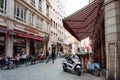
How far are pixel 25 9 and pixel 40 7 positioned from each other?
24.2 ft

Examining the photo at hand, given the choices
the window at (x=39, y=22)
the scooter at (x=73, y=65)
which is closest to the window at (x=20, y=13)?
the window at (x=39, y=22)

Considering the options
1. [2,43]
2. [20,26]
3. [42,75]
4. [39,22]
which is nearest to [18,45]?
[20,26]

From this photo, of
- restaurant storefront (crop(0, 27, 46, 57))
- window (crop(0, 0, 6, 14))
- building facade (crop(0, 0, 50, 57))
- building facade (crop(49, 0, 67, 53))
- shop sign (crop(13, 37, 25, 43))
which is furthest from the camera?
building facade (crop(49, 0, 67, 53))

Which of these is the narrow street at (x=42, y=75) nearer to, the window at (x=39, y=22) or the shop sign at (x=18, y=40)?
the shop sign at (x=18, y=40)

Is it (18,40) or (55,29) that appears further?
(55,29)

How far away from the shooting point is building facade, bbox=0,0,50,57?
1847cm

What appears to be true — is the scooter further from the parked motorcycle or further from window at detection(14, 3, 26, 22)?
window at detection(14, 3, 26, 22)

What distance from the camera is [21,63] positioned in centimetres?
1903

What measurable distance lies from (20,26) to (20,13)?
5.87 feet

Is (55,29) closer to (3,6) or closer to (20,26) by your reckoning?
(20,26)

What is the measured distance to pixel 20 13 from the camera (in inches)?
898

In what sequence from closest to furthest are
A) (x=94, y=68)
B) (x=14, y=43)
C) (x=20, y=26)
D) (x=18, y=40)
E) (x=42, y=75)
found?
(x=42, y=75)
(x=94, y=68)
(x=14, y=43)
(x=18, y=40)
(x=20, y=26)

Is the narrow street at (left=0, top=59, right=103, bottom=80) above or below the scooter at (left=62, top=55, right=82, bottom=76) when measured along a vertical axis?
below

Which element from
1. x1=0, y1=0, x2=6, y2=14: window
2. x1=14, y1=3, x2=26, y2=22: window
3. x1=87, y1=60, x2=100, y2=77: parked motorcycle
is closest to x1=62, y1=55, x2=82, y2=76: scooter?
x1=87, y1=60, x2=100, y2=77: parked motorcycle
